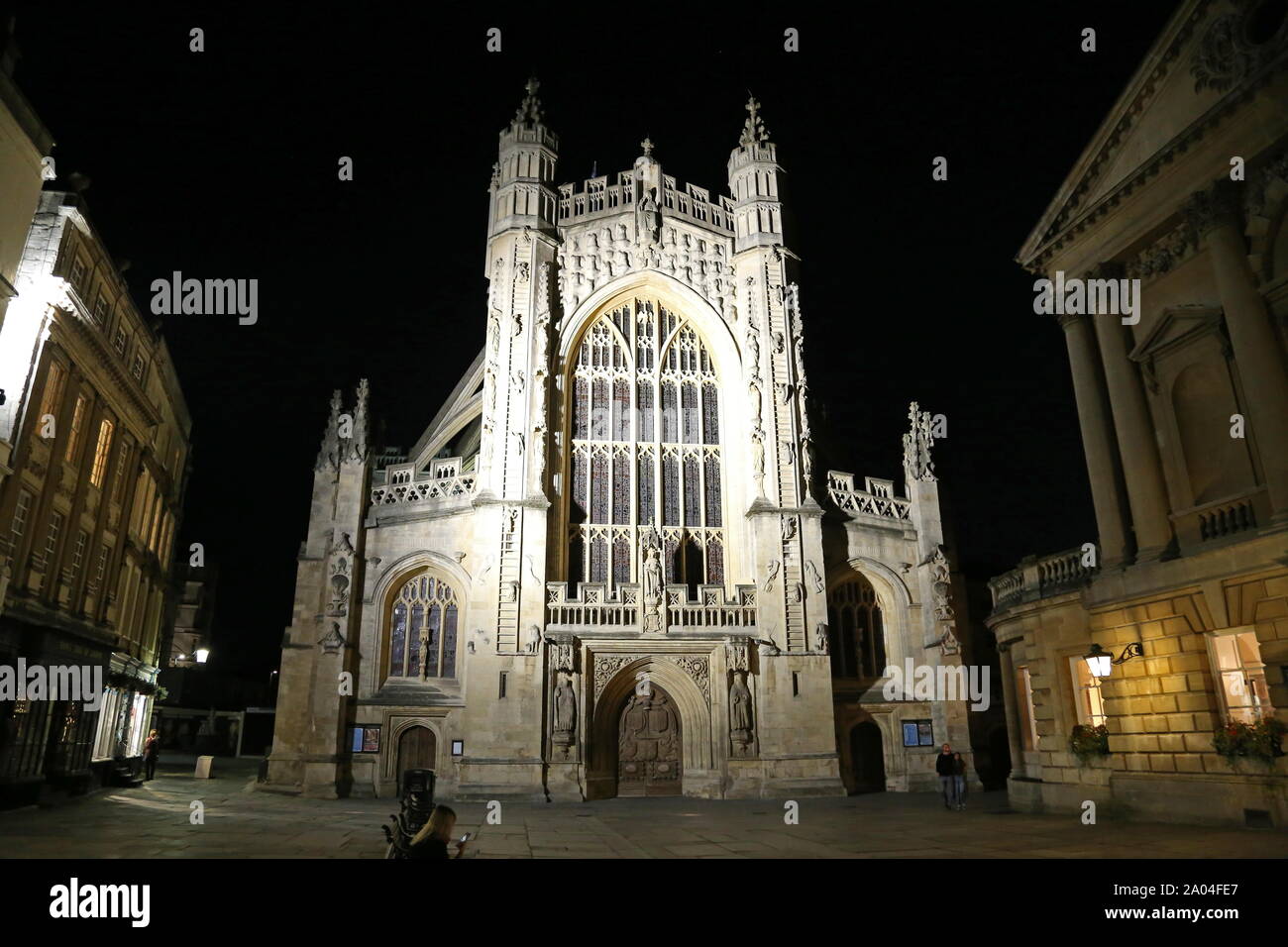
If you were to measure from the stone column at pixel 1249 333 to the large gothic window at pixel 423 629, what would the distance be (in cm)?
2192

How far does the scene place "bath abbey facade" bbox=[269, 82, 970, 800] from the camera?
81.4ft

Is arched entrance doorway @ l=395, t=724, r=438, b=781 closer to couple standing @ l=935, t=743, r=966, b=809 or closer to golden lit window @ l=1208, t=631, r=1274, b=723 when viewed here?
couple standing @ l=935, t=743, r=966, b=809

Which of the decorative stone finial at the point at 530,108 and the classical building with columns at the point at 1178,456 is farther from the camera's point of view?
the decorative stone finial at the point at 530,108

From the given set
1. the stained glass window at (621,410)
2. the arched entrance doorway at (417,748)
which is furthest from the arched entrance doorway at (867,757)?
the arched entrance doorway at (417,748)

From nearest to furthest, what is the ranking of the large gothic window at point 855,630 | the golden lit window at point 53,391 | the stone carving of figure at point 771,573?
1. the golden lit window at point 53,391
2. the stone carving of figure at point 771,573
3. the large gothic window at point 855,630

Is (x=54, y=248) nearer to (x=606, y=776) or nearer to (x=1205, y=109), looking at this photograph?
(x=606, y=776)

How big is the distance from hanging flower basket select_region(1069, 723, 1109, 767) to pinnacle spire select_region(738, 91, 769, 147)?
2493 centimetres

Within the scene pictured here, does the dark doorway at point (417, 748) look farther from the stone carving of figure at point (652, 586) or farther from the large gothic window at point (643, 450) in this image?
the stone carving of figure at point (652, 586)

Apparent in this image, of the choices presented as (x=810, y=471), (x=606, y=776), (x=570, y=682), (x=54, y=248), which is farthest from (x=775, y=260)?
(x=54, y=248)

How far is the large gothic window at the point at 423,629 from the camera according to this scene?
88.0 ft

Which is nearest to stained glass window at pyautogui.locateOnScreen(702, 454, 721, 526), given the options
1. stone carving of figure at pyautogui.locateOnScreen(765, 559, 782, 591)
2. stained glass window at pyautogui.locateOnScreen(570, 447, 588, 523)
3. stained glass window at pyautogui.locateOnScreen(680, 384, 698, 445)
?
stained glass window at pyautogui.locateOnScreen(680, 384, 698, 445)

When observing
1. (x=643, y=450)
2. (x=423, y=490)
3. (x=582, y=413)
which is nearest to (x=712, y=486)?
(x=643, y=450)
